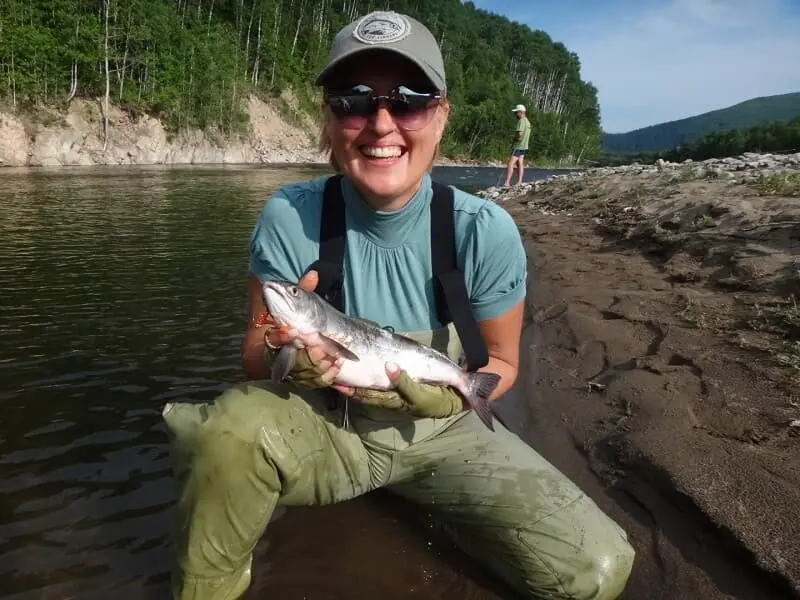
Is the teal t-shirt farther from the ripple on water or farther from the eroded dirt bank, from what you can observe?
the ripple on water

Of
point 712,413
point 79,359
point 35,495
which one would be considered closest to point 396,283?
point 712,413

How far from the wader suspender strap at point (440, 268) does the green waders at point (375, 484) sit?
0.82 feet

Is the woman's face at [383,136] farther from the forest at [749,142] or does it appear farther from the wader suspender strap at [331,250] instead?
the forest at [749,142]

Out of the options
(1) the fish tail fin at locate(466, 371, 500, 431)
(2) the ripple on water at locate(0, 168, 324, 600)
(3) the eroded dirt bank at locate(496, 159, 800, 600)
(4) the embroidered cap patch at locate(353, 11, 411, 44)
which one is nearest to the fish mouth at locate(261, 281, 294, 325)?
(1) the fish tail fin at locate(466, 371, 500, 431)

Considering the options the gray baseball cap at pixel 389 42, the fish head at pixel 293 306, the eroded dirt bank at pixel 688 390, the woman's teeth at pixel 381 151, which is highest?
the gray baseball cap at pixel 389 42

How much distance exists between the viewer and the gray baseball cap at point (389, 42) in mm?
3014

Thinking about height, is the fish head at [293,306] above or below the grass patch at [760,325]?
above

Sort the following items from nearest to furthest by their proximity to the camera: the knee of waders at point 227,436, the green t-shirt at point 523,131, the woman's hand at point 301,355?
the knee of waders at point 227,436, the woman's hand at point 301,355, the green t-shirt at point 523,131

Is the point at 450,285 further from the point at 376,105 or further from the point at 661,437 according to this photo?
the point at 661,437

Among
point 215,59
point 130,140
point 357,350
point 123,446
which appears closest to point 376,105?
point 357,350

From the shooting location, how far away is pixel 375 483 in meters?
3.58

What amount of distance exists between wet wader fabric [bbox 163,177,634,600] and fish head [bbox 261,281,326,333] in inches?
20.5

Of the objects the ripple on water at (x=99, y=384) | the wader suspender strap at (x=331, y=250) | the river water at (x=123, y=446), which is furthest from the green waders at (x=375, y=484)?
the ripple on water at (x=99, y=384)

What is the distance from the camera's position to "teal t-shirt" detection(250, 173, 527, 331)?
350 cm
